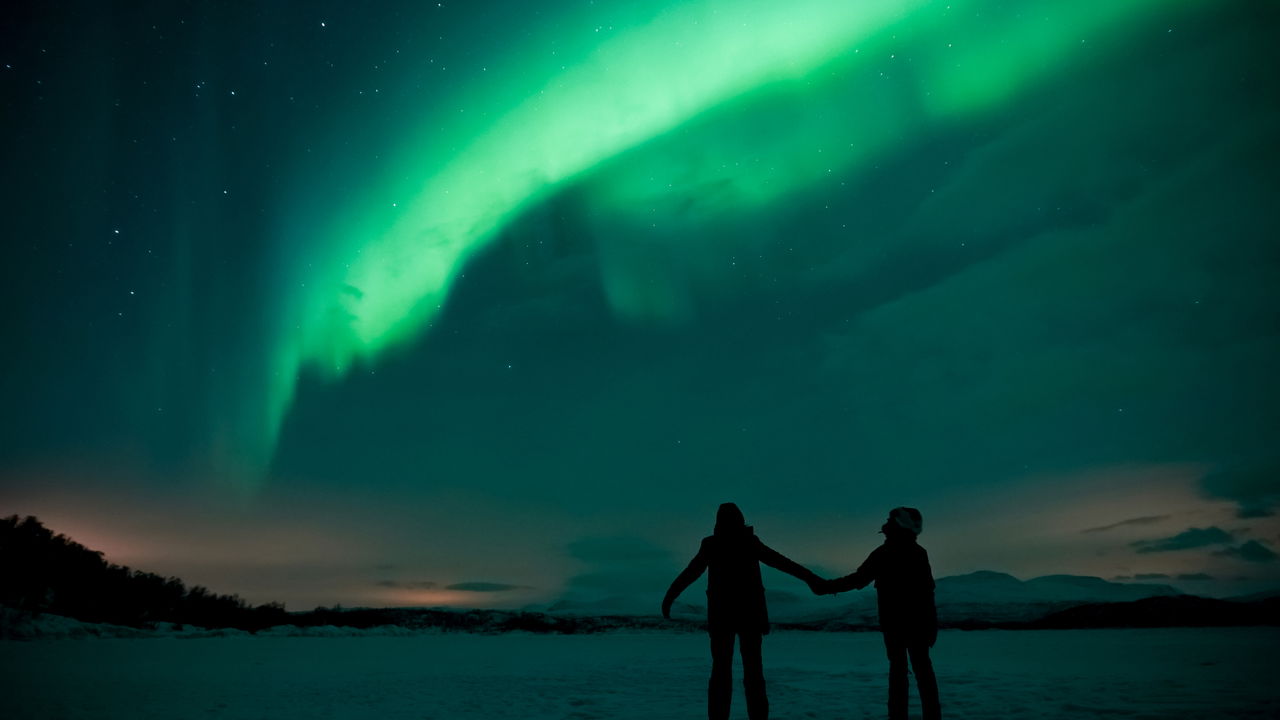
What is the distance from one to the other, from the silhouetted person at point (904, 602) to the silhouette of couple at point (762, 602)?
0.01 meters

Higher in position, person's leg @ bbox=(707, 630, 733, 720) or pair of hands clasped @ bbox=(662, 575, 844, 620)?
pair of hands clasped @ bbox=(662, 575, 844, 620)

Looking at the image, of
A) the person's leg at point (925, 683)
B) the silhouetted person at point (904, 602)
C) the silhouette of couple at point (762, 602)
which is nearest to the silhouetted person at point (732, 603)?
the silhouette of couple at point (762, 602)

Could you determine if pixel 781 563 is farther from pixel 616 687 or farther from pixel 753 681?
pixel 616 687

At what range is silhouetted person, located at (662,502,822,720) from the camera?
800 centimetres

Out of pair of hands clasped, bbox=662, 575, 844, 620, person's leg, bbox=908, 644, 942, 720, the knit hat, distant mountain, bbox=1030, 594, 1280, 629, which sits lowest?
distant mountain, bbox=1030, 594, 1280, 629

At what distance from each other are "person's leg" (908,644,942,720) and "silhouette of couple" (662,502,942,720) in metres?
0.01

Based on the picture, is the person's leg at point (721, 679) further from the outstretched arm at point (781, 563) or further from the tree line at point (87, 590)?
the tree line at point (87, 590)

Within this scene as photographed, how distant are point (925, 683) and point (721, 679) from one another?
2.10 metres

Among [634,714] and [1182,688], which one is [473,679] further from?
[1182,688]

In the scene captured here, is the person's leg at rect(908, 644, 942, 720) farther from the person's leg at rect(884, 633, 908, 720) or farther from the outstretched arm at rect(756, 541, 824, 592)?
the outstretched arm at rect(756, 541, 824, 592)

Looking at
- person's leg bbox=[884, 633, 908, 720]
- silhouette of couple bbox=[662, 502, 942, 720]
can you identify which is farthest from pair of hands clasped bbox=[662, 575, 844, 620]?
person's leg bbox=[884, 633, 908, 720]

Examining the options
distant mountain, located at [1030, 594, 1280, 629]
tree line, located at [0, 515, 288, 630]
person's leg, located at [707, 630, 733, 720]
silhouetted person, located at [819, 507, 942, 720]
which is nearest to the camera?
silhouetted person, located at [819, 507, 942, 720]

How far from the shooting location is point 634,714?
10922 millimetres

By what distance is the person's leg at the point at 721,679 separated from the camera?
7.95 meters
